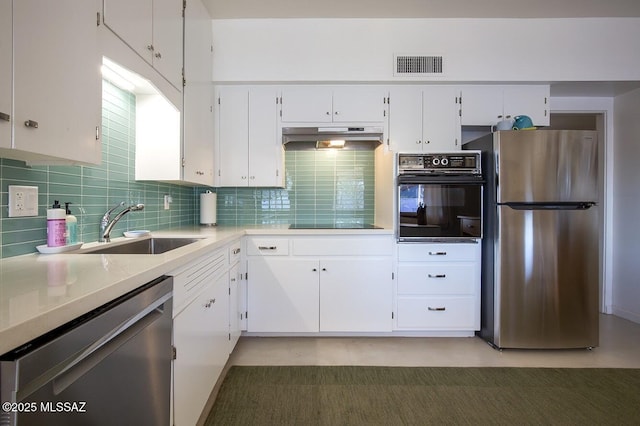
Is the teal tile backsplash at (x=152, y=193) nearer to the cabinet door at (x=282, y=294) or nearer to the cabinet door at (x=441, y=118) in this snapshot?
the cabinet door at (x=441, y=118)

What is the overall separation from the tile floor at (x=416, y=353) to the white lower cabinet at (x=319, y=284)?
12cm

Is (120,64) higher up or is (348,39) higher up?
(348,39)

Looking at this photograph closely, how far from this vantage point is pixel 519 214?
226cm

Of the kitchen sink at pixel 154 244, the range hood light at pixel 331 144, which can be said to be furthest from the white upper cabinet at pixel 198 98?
the range hood light at pixel 331 144

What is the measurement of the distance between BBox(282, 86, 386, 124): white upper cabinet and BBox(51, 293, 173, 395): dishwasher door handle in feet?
6.93

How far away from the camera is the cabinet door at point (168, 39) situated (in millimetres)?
1657

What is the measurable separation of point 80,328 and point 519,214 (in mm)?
2597

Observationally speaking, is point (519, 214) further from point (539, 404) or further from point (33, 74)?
point (33, 74)

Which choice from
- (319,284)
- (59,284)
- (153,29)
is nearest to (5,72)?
(59,284)

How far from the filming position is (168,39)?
180 centimetres

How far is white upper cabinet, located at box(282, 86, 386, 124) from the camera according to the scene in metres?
2.71

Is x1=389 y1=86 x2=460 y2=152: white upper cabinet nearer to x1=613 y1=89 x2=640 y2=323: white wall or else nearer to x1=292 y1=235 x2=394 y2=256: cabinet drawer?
x1=292 y1=235 x2=394 y2=256: cabinet drawer

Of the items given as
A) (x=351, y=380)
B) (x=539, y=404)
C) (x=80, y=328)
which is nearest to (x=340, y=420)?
(x=351, y=380)

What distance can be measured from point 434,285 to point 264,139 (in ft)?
6.34
